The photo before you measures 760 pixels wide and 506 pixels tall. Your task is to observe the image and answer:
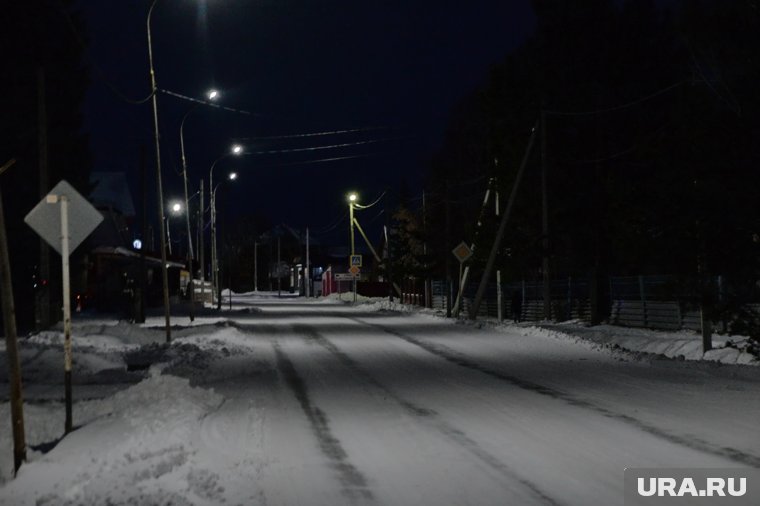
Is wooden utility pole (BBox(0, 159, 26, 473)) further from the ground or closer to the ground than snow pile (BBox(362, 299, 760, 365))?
further from the ground

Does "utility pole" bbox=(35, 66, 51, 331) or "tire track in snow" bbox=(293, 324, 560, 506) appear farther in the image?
"utility pole" bbox=(35, 66, 51, 331)

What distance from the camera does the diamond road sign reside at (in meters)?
12.8

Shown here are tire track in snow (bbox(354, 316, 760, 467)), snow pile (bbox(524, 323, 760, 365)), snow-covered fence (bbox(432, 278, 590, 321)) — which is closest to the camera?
tire track in snow (bbox(354, 316, 760, 467))

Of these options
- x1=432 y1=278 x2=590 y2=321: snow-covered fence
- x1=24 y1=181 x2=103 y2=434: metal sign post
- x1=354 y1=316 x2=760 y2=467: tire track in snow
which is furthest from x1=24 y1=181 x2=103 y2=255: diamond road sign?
x1=432 y1=278 x2=590 y2=321: snow-covered fence

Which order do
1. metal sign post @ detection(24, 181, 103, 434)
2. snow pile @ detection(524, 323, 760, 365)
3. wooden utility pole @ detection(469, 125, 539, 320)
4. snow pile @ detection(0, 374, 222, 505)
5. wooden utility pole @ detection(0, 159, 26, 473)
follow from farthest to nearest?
1. wooden utility pole @ detection(469, 125, 539, 320)
2. snow pile @ detection(524, 323, 760, 365)
3. metal sign post @ detection(24, 181, 103, 434)
4. wooden utility pole @ detection(0, 159, 26, 473)
5. snow pile @ detection(0, 374, 222, 505)

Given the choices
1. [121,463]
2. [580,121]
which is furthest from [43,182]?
[121,463]

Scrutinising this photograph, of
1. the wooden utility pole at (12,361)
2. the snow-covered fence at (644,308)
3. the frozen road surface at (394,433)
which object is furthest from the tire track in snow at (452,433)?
the snow-covered fence at (644,308)

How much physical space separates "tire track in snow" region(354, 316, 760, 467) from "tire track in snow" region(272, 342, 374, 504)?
12.0 ft

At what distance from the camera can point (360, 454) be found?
447 inches

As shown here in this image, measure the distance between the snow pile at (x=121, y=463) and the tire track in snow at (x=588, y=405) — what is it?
5.18m

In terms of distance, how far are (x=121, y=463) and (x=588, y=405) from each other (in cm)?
767


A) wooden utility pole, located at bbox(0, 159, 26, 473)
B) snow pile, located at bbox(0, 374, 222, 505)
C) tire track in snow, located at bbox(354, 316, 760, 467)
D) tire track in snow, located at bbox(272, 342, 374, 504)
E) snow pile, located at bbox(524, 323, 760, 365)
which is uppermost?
wooden utility pole, located at bbox(0, 159, 26, 473)

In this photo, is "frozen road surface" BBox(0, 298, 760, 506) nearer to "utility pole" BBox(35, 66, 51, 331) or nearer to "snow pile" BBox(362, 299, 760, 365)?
"snow pile" BBox(362, 299, 760, 365)

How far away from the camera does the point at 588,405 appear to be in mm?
15578
